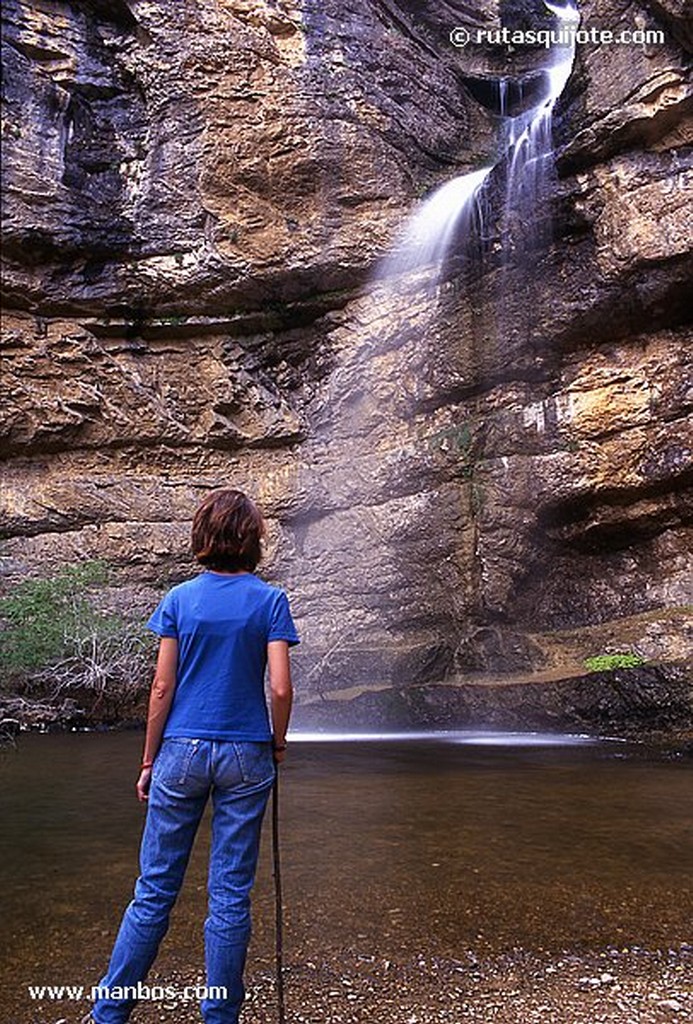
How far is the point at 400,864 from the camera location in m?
4.19

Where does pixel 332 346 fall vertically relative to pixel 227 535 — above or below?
above

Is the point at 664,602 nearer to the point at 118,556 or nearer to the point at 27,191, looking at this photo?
the point at 118,556

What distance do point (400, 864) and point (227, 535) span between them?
98.8 inches

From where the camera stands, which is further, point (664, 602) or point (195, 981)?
point (664, 602)

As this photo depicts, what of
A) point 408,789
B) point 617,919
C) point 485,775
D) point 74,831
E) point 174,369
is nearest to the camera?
point 617,919

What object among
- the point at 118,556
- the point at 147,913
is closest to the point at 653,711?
the point at 147,913

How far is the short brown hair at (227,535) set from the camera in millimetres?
2541

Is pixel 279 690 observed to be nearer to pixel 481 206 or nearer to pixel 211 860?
pixel 211 860

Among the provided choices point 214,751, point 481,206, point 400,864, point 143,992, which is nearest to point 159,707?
point 214,751

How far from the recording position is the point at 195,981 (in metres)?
2.72

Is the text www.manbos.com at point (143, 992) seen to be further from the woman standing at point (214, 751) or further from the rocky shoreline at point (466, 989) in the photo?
the woman standing at point (214, 751)

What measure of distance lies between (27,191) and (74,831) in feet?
50.4

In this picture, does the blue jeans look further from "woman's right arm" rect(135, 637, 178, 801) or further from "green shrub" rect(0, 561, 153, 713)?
"green shrub" rect(0, 561, 153, 713)

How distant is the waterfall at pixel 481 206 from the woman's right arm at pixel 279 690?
14.0m
